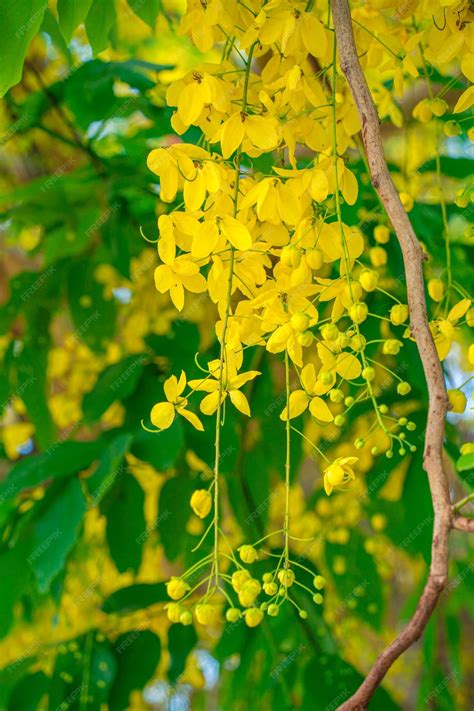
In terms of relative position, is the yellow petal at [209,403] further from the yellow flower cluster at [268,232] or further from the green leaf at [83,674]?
the green leaf at [83,674]

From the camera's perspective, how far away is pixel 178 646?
107 centimetres

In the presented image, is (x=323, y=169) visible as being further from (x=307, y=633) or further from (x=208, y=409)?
(x=307, y=633)

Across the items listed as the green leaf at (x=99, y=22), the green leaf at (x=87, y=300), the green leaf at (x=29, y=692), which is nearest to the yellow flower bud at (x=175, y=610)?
the green leaf at (x=99, y=22)

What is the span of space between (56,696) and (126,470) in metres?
0.31

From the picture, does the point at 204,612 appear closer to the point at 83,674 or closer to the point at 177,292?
the point at 177,292

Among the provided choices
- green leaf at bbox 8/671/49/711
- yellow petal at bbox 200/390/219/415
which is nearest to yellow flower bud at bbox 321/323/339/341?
yellow petal at bbox 200/390/219/415

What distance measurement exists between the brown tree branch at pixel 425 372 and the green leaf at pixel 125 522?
56 cm

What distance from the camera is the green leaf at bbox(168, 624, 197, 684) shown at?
106 cm

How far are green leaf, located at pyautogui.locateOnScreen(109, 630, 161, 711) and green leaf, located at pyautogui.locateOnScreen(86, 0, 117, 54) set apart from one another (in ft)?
2.22

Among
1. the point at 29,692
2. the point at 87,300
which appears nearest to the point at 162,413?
the point at 29,692

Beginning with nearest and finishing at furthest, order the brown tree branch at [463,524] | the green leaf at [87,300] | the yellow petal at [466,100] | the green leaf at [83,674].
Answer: the brown tree branch at [463,524]
the yellow petal at [466,100]
the green leaf at [83,674]
the green leaf at [87,300]

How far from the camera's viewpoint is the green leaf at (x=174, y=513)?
3.43ft

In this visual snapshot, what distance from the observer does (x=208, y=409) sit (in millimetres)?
632

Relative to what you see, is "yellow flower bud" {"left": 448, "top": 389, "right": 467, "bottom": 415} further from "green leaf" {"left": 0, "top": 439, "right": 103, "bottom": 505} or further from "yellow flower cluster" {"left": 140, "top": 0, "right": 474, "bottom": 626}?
"green leaf" {"left": 0, "top": 439, "right": 103, "bottom": 505}
